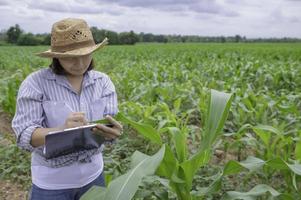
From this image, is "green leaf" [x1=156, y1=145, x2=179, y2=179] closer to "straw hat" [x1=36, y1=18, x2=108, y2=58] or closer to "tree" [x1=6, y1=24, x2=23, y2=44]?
"straw hat" [x1=36, y1=18, x2=108, y2=58]

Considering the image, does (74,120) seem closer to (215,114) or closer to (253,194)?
(215,114)

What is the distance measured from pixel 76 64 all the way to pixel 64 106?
0.21m

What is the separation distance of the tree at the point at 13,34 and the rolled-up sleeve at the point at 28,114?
47.0 metres

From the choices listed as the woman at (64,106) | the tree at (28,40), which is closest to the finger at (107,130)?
the woman at (64,106)

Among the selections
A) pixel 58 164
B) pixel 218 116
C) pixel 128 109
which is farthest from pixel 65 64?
pixel 128 109

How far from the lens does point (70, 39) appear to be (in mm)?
1995

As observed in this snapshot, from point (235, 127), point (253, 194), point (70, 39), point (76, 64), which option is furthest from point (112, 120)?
point (235, 127)

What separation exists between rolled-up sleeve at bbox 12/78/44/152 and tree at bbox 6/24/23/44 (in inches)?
1849

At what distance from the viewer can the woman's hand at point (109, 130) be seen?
75.0 inches

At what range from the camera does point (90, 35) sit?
→ 209cm

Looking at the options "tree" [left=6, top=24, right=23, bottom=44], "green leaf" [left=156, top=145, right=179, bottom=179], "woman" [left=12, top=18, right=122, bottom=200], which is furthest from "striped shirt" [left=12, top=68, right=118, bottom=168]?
"tree" [left=6, top=24, right=23, bottom=44]

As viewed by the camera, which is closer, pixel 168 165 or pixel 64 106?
pixel 64 106

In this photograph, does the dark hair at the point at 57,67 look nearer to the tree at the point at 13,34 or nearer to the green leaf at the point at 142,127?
the green leaf at the point at 142,127

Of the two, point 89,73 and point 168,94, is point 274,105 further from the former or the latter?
point 89,73
